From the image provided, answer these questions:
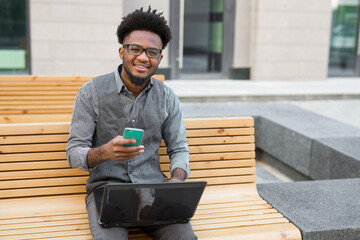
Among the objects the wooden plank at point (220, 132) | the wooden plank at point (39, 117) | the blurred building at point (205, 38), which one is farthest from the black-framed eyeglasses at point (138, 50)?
the blurred building at point (205, 38)

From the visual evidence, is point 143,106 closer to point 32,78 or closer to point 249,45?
point 32,78

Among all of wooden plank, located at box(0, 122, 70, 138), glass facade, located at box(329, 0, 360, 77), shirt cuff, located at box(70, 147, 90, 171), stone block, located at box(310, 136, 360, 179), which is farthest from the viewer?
glass facade, located at box(329, 0, 360, 77)

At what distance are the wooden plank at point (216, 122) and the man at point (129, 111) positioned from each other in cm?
58

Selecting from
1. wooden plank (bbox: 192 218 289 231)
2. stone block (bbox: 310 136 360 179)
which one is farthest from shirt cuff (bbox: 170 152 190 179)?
stone block (bbox: 310 136 360 179)

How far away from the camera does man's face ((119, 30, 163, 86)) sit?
113 inches

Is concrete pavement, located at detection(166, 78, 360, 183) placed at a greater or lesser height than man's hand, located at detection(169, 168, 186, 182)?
lesser

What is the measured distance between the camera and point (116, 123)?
9.55 feet

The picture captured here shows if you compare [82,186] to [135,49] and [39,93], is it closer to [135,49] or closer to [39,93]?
[135,49]

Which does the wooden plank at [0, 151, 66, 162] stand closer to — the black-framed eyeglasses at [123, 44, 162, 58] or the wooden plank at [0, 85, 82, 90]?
the black-framed eyeglasses at [123, 44, 162, 58]

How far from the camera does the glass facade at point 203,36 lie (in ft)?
40.4

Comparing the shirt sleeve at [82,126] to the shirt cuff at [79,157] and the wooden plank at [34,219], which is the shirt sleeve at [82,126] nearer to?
the shirt cuff at [79,157]

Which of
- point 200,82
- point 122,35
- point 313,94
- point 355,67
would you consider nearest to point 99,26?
point 200,82

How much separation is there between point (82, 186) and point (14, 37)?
8.32 meters

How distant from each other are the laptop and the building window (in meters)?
8.94
